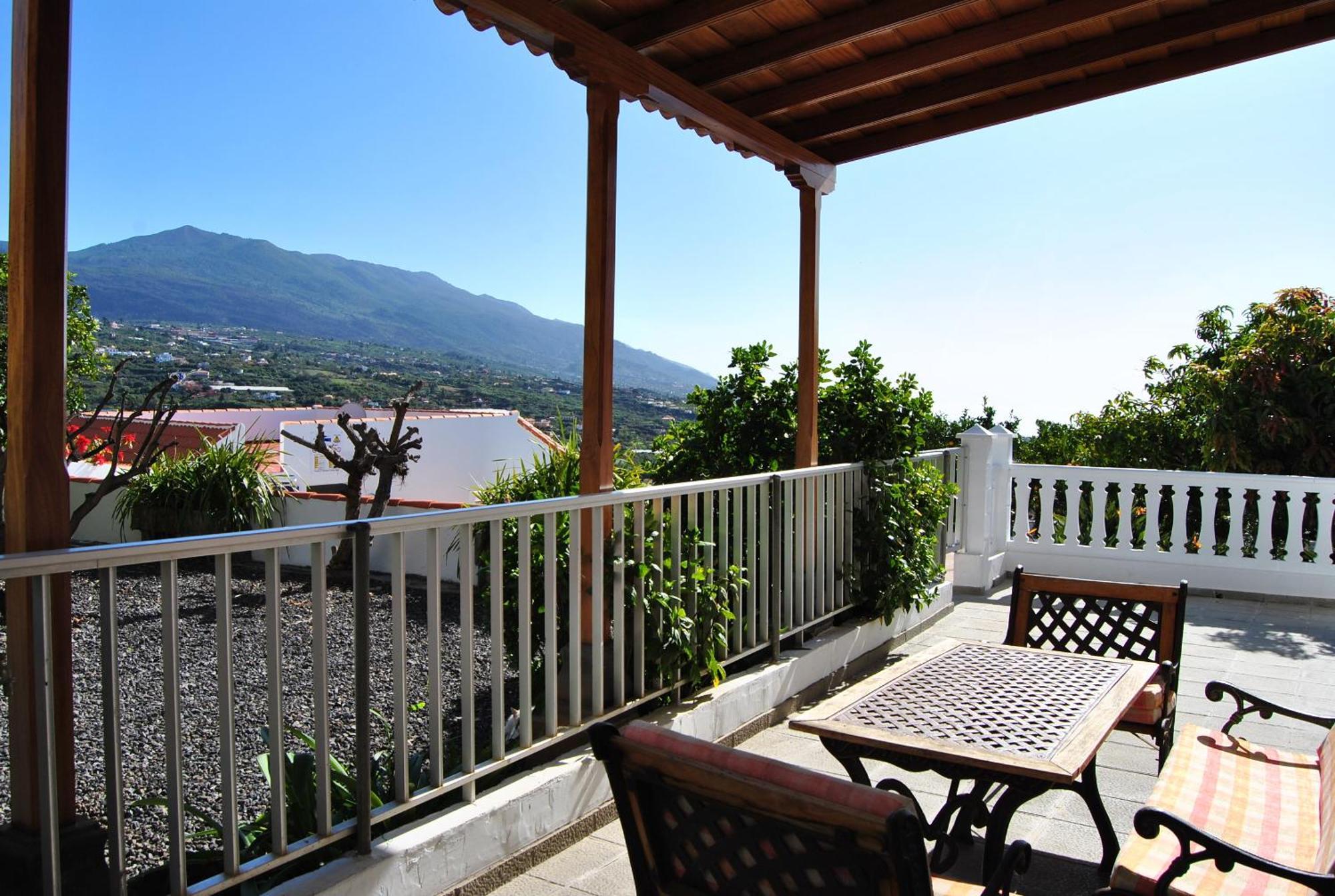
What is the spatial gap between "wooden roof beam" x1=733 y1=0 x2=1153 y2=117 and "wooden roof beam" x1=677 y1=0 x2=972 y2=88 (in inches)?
12.4

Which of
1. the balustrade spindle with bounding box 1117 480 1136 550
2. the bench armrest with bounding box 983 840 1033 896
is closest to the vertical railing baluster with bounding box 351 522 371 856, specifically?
the bench armrest with bounding box 983 840 1033 896

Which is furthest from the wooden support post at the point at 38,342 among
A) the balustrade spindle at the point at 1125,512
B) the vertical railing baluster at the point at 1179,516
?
the vertical railing baluster at the point at 1179,516

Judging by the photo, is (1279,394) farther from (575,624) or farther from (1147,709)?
(575,624)

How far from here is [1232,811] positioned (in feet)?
6.62

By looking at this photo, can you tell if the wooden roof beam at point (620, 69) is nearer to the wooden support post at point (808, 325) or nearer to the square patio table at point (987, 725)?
the wooden support post at point (808, 325)

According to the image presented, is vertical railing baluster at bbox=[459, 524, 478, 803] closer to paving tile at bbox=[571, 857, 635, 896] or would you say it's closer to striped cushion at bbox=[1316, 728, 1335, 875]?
paving tile at bbox=[571, 857, 635, 896]

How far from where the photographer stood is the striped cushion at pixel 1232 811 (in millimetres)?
1734

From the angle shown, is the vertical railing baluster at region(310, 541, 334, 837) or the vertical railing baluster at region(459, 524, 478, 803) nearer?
the vertical railing baluster at region(310, 541, 334, 837)

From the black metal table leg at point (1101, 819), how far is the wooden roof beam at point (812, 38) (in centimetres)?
269

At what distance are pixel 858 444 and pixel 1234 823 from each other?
10.9 feet

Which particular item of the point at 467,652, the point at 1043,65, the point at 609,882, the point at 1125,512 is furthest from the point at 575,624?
the point at 1125,512

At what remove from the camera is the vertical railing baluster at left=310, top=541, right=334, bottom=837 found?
2.06 metres

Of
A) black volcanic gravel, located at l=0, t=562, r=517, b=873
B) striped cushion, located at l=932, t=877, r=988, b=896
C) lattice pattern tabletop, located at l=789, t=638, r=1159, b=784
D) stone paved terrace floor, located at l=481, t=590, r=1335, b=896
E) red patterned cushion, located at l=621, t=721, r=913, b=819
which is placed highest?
red patterned cushion, located at l=621, t=721, r=913, b=819

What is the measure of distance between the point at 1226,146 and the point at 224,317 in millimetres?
31020
